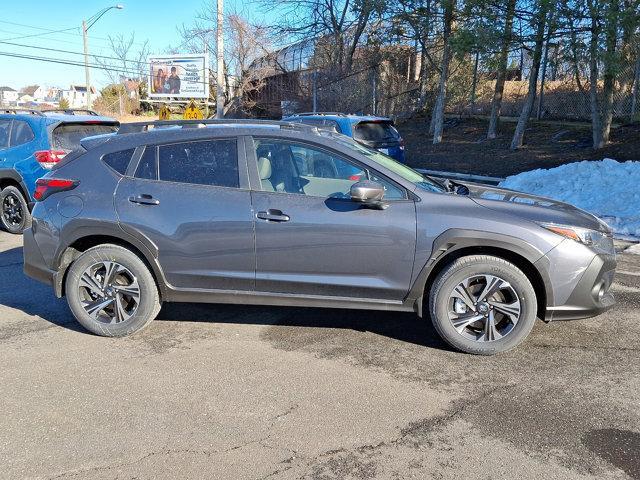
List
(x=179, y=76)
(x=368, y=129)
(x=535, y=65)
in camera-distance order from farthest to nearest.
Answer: (x=179, y=76)
(x=535, y=65)
(x=368, y=129)

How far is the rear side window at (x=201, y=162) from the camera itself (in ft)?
15.3

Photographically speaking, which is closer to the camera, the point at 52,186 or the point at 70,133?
the point at 52,186

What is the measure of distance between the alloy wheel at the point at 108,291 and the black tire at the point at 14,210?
482 centimetres

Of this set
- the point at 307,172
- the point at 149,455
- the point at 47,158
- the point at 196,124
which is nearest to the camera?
the point at 149,455

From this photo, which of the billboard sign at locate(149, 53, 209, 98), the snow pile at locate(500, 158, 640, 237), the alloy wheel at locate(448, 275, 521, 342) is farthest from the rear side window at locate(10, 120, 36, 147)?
the billboard sign at locate(149, 53, 209, 98)

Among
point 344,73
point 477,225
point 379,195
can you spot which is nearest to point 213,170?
point 379,195

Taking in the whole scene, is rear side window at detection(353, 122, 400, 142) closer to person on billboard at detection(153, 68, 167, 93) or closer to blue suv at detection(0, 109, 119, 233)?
blue suv at detection(0, 109, 119, 233)

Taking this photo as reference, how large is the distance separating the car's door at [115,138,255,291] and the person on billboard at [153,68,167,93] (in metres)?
39.6

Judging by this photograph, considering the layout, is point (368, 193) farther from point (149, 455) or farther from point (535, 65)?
point (535, 65)

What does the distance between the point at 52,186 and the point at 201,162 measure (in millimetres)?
1325

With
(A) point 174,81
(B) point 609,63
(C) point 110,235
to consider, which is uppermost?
(A) point 174,81

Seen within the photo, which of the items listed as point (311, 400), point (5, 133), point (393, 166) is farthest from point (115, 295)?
point (5, 133)

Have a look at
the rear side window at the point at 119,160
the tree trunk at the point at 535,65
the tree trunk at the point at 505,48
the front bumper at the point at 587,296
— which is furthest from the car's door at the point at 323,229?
the tree trunk at the point at 505,48

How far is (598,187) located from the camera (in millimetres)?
11102
